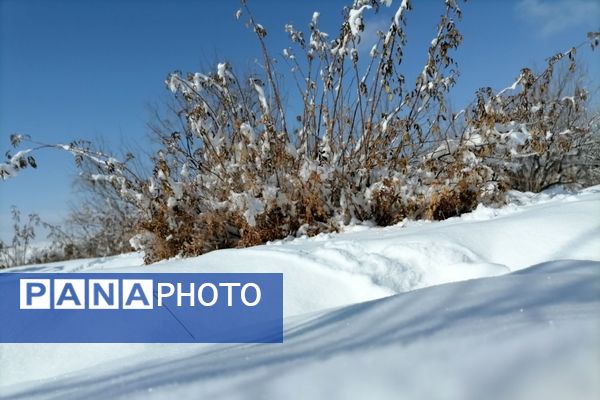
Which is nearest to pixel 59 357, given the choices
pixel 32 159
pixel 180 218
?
pixel 180 218

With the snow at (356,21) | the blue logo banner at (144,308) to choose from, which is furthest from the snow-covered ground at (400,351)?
the snow at (356,21)

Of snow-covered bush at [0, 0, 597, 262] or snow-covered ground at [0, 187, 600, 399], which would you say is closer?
snow-covered ground at [0, 187, 600, 399]

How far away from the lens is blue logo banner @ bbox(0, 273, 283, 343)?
1.79 meters

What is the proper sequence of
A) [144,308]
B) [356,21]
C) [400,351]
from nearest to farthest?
1. [400,351]
2. [144,308]
3. [356,21]

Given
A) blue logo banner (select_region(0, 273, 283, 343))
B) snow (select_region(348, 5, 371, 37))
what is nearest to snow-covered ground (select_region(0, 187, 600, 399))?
blue logo banner (select_region(0, 273, 283, 343))

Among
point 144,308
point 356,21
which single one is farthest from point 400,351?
point 356,21

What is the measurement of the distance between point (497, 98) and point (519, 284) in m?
3.55

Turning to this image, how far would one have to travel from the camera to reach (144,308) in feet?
6.73

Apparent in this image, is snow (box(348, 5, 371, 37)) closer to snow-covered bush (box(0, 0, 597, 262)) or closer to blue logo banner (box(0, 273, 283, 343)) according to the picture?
snow-covered bush (box(0, 0, 597, 262))

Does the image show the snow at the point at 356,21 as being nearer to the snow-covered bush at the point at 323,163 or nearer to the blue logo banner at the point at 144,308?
the snow-covered bush at the point at 323,163

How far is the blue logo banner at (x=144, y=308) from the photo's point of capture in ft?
5.87

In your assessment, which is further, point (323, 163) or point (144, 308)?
point (323, 163)

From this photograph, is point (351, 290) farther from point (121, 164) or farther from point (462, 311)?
point (121, 164)

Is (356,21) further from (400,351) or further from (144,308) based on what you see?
(400,351)
